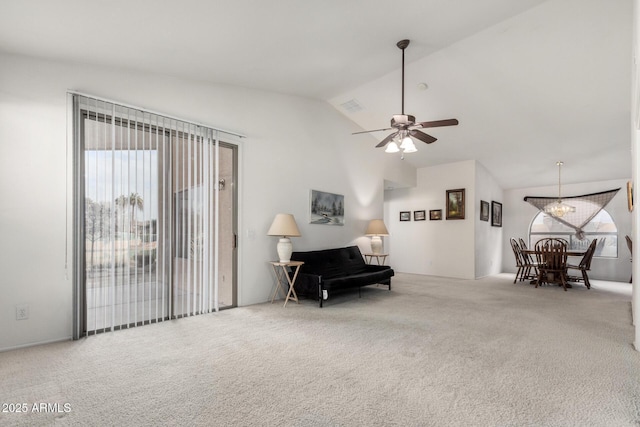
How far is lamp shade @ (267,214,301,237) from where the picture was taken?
480 cm

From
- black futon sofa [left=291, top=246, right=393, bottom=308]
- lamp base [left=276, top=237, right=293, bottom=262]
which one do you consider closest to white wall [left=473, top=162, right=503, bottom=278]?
black futon sofa [left=291, top=246, right=393, bottom=308]

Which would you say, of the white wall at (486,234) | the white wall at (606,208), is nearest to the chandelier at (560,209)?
the white wall at (606,208)

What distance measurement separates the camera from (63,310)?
324 centimetres

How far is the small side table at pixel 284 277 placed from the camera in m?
4.77

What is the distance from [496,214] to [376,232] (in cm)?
431

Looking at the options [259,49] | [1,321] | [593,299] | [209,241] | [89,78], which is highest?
[259,49]

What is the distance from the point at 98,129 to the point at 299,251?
128 inches

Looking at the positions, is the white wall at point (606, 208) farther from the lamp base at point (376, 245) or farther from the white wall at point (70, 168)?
the white wall at point (70, 168)

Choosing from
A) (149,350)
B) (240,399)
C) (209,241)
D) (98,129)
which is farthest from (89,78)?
(240,399)

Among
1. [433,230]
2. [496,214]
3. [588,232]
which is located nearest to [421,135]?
[433,230]

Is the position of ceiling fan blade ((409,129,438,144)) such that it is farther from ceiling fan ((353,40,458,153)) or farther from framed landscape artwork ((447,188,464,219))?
framed landscape artwork ((447,188,464,219))

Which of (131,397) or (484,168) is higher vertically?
(484,168)

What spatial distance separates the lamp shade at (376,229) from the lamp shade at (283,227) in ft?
7.73

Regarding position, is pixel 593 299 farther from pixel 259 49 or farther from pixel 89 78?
pixel 89 78
